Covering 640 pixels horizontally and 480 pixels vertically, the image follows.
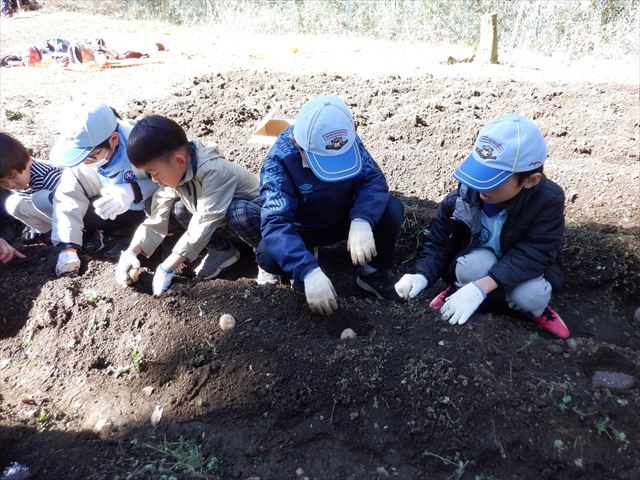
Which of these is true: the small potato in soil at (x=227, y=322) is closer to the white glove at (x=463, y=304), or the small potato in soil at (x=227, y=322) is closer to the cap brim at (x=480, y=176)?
the white glove at (x=463, y=304)

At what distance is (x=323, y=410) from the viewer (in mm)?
1973

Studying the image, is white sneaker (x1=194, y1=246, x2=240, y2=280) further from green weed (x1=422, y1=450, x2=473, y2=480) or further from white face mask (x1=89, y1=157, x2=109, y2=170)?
green weed (x1=422, y1=450, x2=473, y2=480)

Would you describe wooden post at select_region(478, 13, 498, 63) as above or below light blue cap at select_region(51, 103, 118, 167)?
below

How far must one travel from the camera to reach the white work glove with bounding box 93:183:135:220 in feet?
9.42

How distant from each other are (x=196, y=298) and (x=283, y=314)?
48 cm

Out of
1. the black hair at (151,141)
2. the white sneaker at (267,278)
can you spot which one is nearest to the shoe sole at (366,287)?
the white sneaker at (267,278)

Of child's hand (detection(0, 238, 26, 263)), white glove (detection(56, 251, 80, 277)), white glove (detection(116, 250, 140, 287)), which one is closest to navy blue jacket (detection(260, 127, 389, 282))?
white glove (detection(116, 250, 140, 287))

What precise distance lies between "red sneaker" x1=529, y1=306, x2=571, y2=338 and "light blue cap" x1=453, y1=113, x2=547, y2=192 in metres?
0.86

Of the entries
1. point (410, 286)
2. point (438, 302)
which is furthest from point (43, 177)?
point (438, 302)

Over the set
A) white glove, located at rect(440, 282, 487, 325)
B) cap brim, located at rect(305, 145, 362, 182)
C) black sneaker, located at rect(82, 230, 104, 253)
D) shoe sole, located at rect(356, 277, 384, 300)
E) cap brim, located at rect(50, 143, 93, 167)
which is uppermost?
cap brim, located at rect(305, 145, 362, 182)

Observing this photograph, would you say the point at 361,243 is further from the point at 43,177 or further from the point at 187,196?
the point at 43,177

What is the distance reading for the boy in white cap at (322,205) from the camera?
2.25 metres

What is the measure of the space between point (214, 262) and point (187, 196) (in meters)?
0.54

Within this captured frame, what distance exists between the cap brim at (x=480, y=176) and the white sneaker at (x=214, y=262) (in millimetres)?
1611
